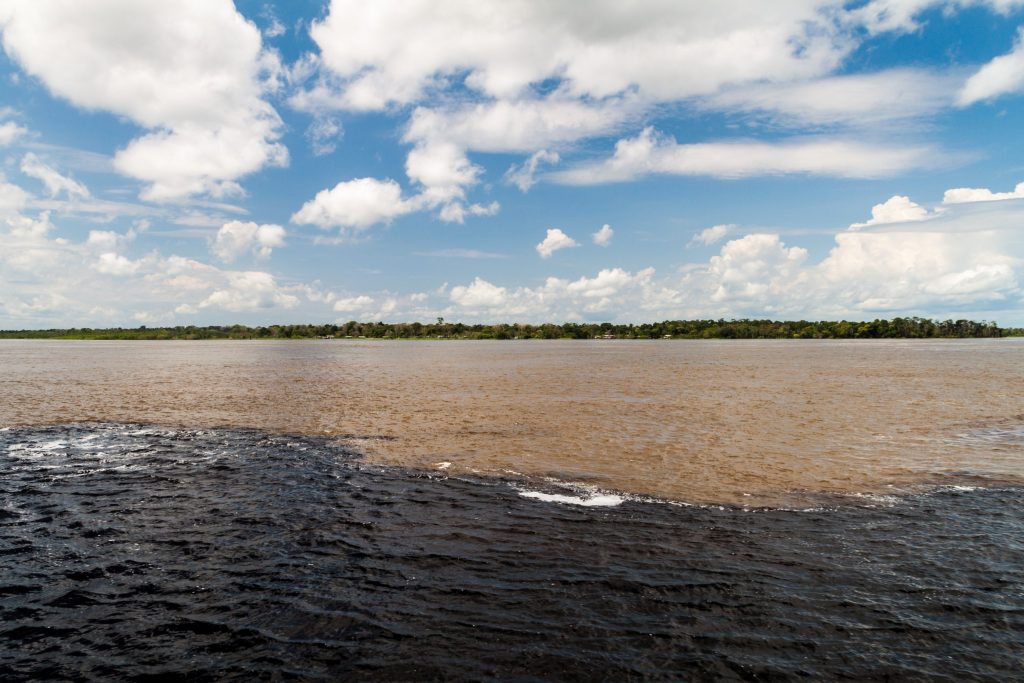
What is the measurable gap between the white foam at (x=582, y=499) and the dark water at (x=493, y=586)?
432 mm

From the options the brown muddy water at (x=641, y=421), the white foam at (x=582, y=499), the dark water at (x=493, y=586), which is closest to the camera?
the dark water at (x=493, y=586)

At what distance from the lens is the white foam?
17.5 metres

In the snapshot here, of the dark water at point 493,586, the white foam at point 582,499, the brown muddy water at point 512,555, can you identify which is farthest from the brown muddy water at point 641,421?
the dark water at point 493,586

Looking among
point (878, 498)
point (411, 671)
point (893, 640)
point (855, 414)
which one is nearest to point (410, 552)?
point (411, 671)

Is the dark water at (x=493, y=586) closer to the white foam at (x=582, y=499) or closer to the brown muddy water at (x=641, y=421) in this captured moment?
the white foam at (x=582, y=499)

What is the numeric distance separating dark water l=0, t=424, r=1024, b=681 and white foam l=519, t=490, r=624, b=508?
0.43m

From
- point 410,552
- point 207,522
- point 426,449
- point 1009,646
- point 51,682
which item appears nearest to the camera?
point 51,682

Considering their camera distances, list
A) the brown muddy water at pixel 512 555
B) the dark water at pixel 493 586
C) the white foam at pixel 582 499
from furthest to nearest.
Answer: the white foam at pixel 582 499 → the brown muddy water at pixel 512 555 → the dark water at pixel 493 586

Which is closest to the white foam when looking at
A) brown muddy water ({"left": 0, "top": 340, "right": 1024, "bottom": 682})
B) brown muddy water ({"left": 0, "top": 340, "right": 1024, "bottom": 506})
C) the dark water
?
brown muddy water ({"left": 0, "top": 340, "right": 1024, "bottom": 682})

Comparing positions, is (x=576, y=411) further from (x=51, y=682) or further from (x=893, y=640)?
(x=51, y=682)

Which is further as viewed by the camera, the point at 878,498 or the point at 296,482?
the point at 296,482

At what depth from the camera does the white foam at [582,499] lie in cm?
1753

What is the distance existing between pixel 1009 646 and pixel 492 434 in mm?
22345

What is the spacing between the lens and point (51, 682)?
29.6ft
